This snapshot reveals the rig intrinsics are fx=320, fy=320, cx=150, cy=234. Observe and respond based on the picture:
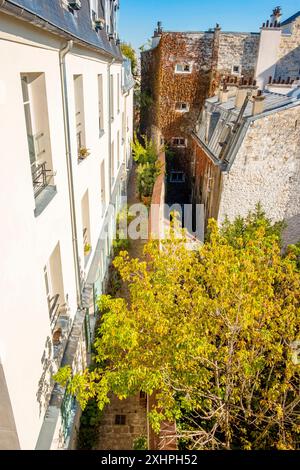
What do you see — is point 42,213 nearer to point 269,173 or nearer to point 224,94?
point 269,173

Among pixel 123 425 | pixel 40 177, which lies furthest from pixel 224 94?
pixel 123 425

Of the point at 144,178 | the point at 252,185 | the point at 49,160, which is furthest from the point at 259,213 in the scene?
the point at 49,160

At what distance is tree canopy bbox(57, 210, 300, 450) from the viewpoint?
258 inches

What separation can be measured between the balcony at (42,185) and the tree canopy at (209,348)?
7.81 feet

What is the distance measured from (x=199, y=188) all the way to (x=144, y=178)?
3820mm

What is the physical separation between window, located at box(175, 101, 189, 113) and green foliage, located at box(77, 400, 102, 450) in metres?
21.9

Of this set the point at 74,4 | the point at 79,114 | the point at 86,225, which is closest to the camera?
the point at 74,4

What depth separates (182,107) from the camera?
82.8 feet

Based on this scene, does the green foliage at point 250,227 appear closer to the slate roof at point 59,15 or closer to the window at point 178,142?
the slate roof at point 59,15

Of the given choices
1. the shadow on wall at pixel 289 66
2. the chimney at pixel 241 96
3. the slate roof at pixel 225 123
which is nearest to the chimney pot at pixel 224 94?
the slate roof at pixel 225 123

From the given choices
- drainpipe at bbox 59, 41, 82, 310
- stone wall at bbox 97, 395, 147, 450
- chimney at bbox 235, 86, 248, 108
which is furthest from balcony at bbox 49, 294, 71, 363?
chimney at bbox 235, 86, 248, 108

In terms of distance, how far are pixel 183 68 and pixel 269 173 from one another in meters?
12.9

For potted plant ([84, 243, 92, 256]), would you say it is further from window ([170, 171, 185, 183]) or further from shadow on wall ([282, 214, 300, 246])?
window ([170, 171, 185, 183])

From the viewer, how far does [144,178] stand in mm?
22031
